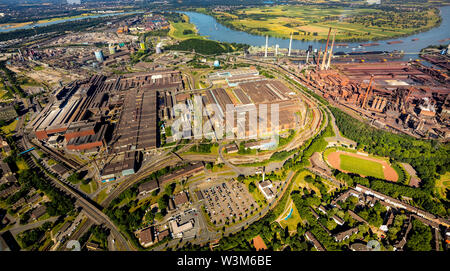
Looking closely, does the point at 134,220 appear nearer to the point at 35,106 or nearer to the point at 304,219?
the point at 304,219

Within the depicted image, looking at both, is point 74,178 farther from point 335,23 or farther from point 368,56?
point 335,23

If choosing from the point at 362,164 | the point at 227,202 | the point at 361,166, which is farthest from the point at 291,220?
the point at 362,164

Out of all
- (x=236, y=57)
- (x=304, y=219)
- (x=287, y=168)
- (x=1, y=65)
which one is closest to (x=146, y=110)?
(x=287, y=168)

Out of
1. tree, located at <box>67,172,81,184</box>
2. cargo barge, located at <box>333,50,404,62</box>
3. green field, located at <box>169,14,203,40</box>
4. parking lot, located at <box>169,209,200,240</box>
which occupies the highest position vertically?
green field, located at <box>169,14,203,40</box>

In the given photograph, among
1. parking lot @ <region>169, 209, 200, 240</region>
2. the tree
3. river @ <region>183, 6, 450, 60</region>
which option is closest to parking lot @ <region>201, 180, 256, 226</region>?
parking lot @ <region>169, 209, 200, 240</region>

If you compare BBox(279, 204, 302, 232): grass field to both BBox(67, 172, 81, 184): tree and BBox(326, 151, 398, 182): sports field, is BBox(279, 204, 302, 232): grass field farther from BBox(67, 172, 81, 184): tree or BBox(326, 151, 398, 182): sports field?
BBox(67, 172, 81, 184): tree

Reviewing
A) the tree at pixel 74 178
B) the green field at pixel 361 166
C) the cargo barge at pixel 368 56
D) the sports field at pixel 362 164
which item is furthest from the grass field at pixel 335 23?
the tree at pixel 74 178
